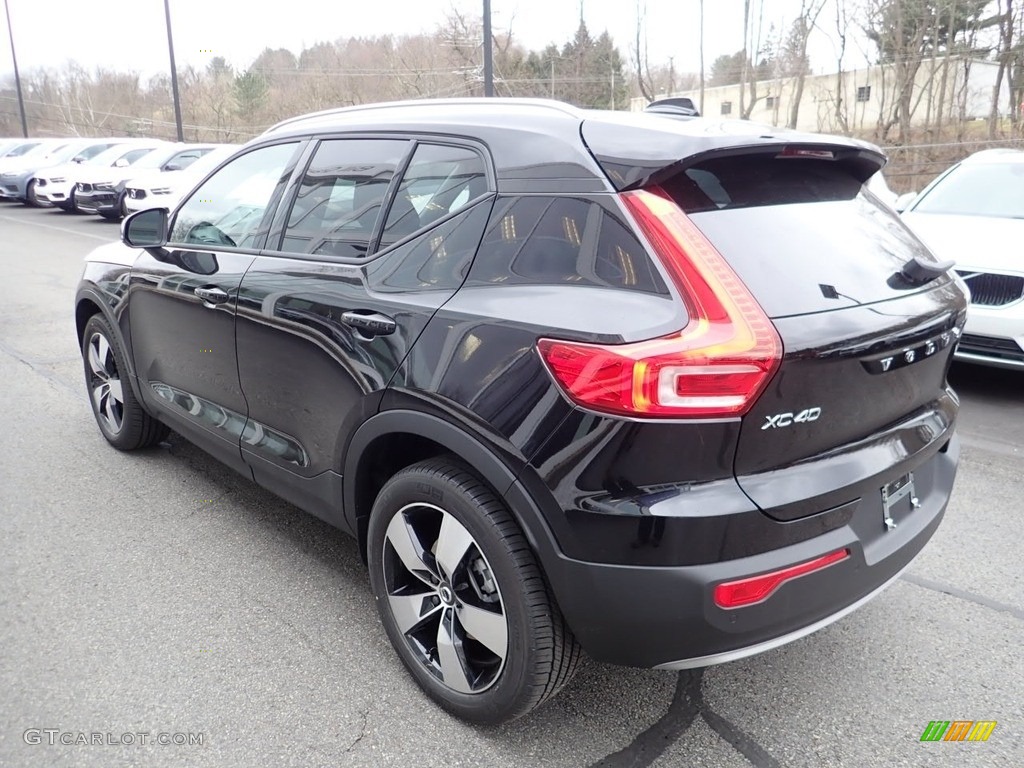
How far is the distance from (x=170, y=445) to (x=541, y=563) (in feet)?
11.0

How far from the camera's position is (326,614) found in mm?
2980


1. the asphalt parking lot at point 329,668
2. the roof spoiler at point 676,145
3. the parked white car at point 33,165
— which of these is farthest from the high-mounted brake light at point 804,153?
the parked white car at point 33,165

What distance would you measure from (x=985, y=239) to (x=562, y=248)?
4718 mm

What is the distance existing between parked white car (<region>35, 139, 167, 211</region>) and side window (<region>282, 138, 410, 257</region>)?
19370 millimetres

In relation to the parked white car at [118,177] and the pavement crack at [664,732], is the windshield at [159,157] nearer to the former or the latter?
the parked white car at [118,177]

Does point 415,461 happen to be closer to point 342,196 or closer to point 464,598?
point 464,598

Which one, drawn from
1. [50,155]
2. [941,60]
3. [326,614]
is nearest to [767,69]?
[941,60]

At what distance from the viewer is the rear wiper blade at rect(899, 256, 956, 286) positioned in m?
2.38

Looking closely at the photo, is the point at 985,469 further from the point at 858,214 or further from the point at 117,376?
the point at 117,376

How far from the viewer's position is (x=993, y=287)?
524cm

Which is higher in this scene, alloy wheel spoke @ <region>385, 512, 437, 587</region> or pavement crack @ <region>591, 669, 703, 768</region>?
alloy wheel spoke @ <region>385, 512, 437, 587</region>

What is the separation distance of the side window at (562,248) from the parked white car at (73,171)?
2046cm

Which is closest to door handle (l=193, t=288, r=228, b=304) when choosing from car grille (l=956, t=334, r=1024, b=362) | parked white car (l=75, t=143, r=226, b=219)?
car grille (l=956, t=334, r=1024, b=362)

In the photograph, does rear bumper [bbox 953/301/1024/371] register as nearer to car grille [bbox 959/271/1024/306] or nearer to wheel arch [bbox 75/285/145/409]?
car grille [bbox 959/271/1024/306]
